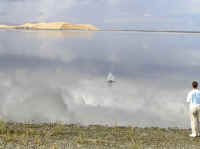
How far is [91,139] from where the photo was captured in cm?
991

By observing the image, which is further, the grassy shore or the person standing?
the person standing

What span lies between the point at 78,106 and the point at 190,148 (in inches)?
390

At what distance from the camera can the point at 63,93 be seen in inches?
918

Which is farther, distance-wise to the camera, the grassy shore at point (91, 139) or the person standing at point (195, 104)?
the person standing at point (195, 104)

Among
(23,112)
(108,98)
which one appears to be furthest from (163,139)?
(108,98)

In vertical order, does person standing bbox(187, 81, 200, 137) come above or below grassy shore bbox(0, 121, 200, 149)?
above

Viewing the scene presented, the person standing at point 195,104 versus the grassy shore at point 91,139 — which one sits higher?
the person standing at point 195,104

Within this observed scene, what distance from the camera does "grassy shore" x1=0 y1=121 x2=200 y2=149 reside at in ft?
29.3

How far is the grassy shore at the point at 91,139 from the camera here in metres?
8.93

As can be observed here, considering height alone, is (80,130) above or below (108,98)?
below

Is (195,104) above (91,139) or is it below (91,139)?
above

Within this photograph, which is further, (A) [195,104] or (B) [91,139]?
(A) [195,104]

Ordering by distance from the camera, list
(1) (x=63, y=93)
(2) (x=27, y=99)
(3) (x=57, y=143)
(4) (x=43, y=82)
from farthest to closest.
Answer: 1. (4) (x=43, y=82)
2. (1) (x=63, y=93)
3. (2) (x=27, y=99)
4. (3) (x=57, y=143)

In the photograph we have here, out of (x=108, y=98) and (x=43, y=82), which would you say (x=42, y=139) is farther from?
(x=43, y=82)
